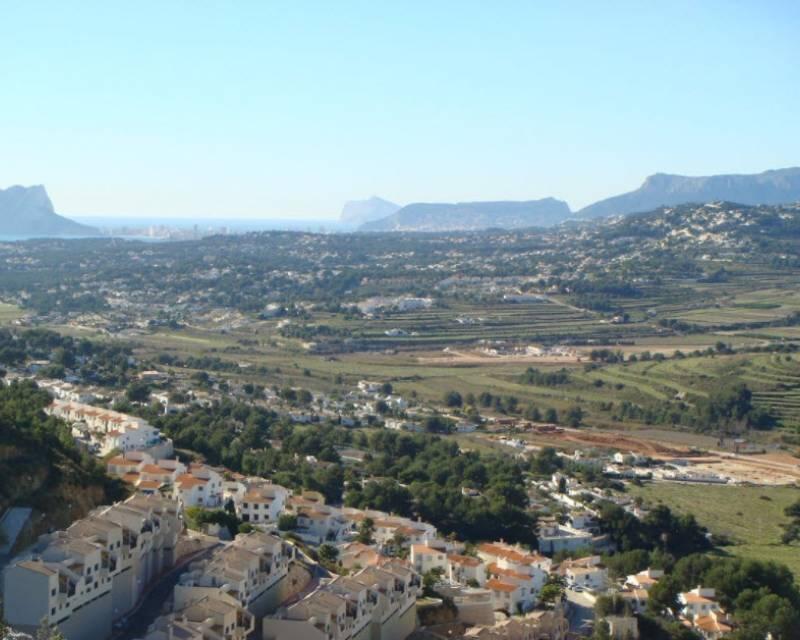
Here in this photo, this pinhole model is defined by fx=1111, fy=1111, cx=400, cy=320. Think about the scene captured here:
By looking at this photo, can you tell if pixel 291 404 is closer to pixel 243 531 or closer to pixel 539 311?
pixel 243 531

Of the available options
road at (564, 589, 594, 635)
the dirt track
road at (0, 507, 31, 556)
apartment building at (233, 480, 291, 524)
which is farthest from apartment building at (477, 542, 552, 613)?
the dirt track

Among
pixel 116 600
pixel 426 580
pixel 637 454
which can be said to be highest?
pixel 116 600

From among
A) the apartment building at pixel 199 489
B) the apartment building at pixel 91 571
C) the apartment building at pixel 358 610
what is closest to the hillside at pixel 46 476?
the apartment building at pixel 91 571

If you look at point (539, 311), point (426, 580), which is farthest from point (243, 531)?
point (539, 311)

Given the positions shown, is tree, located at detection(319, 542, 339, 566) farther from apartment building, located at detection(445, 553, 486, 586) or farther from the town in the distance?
apartment building, located at detection(445, 553, 486, 586)

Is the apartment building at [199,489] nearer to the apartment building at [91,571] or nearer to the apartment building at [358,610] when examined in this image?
the apartment building at [91,571]

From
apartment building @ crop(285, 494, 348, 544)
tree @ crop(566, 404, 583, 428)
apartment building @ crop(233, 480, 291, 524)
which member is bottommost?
tree @ crop(566, 404, 583, 428)

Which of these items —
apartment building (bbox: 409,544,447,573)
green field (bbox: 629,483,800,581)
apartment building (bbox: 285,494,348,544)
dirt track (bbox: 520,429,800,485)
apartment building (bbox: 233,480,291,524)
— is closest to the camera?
apartment building (bbox: 409,544,447,573)
